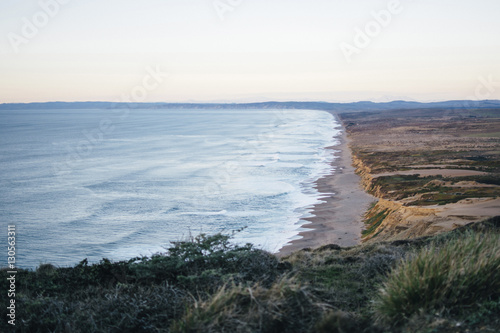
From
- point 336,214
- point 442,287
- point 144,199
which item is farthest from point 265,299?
point 144,199

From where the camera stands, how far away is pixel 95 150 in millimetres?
68750

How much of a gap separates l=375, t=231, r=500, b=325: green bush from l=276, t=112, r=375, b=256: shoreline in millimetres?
13059

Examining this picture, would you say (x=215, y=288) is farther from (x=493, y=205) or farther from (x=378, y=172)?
(x=378, y=172)

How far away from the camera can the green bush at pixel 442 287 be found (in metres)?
5.65

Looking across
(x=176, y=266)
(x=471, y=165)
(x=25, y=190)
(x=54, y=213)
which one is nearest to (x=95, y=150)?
(x=25, y=190)

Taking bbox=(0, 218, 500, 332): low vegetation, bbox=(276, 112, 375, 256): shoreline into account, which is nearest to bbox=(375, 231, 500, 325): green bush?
bbox=(0, 218, 500, 332): low vegetation

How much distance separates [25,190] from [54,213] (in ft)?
30.0

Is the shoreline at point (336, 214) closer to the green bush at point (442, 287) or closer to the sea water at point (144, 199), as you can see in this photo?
the sea water at point (144, 199)

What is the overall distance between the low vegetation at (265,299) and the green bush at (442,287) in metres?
0.01

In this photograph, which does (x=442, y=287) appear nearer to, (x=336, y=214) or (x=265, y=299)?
(x=265, y=299)

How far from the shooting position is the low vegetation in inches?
214

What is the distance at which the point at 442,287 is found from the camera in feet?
19.1

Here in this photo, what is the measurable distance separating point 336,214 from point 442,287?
2143cm

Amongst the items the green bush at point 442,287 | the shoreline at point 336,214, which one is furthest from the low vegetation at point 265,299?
the shoreline at point 336,214
